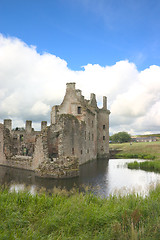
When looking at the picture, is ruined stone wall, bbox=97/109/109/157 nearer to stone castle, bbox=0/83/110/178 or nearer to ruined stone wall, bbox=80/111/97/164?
stone castle, bbox=0/83/110/178

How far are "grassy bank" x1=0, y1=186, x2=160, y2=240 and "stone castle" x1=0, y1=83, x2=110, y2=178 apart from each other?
10.7 meters

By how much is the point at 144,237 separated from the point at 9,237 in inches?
134

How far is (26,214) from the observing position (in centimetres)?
690

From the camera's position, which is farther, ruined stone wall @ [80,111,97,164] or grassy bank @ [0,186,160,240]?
ruined stone wall @ [80,111,97,164]

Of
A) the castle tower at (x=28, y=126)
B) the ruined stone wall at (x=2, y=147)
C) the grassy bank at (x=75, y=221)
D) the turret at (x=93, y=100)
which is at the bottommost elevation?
the grassy bank at (x=75, y=221)

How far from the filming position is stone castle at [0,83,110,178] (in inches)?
747

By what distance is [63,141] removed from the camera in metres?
22.2

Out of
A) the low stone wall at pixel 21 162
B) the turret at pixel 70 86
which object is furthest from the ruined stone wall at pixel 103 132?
the low stone wall at pixel 21 162

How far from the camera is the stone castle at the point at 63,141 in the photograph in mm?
18969

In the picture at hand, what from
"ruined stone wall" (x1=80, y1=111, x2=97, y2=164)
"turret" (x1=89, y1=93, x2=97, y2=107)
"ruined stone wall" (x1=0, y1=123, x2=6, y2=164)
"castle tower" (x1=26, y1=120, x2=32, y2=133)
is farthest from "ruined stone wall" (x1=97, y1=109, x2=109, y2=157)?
"ruined stone wall" (x1=0, y1=123, x2=6, y2=164)

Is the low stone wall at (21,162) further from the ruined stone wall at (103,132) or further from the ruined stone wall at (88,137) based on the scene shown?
the ruined stone wall at (103,132)

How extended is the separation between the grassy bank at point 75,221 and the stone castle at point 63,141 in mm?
10664

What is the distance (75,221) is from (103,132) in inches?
1447

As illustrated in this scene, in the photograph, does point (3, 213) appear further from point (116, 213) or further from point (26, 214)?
point (116, 213)
